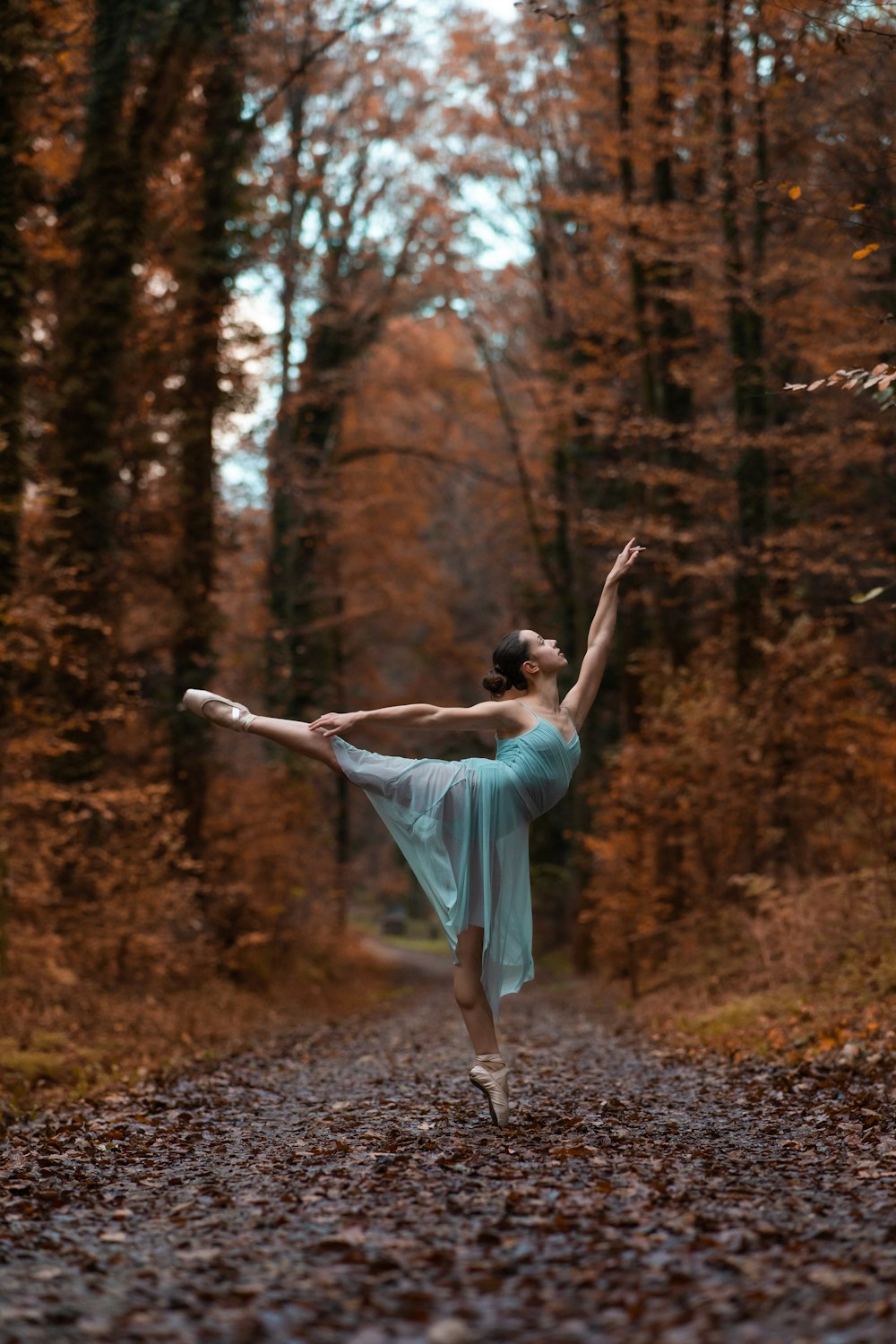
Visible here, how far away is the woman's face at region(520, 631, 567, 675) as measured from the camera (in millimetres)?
6801

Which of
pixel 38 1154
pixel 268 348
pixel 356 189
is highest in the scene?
pixel 356 189

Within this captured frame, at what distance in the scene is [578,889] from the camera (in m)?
24.8

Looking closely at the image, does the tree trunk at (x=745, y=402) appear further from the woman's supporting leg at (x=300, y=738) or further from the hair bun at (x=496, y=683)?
the woman's supporting leg at (x=300, y=738)

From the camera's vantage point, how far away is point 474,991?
646 cm

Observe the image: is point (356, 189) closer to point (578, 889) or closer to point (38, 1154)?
point (578, 889)

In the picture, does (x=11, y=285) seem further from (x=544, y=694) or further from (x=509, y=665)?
(x=544, y=694)

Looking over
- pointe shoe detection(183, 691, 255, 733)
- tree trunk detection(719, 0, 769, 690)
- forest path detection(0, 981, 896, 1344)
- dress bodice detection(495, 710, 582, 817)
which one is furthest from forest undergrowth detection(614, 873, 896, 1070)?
pointe shoe detection(183, 691, 255, 733)

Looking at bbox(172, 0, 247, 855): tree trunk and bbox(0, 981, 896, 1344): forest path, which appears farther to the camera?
bbox(172, 0, 247, 855): tree trunk

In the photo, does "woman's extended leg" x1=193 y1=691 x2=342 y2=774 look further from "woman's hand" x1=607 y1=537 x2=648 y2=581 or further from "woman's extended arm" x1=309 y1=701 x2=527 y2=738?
"woman's hand" x1=607 y1=537 x2=648 y2=581

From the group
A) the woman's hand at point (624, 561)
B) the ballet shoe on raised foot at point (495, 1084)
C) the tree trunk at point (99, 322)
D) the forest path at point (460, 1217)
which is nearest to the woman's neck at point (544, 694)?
the woman's hand at point (624, 561)

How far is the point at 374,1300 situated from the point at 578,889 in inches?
850

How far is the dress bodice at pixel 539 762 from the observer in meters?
6.57

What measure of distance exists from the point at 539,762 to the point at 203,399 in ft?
42.0

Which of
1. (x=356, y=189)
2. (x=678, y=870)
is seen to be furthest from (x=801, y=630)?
(x=356, y=189)
